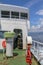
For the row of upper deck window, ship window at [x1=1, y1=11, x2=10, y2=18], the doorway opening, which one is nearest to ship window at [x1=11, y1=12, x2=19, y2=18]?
the row of upper deck window

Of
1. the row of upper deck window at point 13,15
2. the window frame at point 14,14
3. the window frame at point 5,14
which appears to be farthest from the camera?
the window frame at point 14,14

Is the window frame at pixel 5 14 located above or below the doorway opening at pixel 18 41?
above

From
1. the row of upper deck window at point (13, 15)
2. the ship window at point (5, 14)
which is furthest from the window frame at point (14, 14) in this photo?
the ship window at point (5, 14)

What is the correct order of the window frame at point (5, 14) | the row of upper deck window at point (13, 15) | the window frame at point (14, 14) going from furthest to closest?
the window frame at point (14, 14) → the row of upper deck window at point (13, 15) → the window frame at point (5, 14)

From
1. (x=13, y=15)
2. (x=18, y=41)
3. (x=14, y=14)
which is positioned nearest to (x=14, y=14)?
(x=14, y=14)

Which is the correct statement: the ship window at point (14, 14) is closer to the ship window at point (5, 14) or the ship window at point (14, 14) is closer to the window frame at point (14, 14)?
the window frame at point (14, 14)

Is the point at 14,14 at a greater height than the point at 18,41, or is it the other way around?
the point at 14,14

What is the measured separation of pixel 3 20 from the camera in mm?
20250

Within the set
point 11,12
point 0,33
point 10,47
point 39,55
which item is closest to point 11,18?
point 11,12

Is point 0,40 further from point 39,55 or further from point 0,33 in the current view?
point 39,55

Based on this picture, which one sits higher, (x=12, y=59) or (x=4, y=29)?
(x=4, y=29)

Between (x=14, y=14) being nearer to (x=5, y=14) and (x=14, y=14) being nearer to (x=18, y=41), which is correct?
(x=5, y=14)

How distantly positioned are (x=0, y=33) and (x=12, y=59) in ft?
16.3

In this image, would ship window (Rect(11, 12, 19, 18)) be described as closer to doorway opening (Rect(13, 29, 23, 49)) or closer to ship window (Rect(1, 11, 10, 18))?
ship window (Rect(1, 11, 10, 18))
